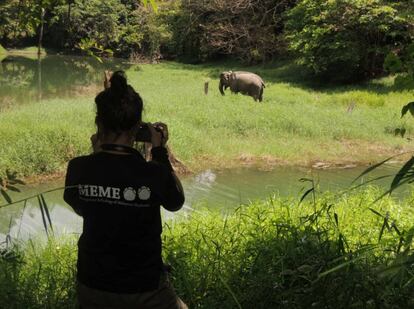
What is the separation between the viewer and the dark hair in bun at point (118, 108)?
1.99 meters

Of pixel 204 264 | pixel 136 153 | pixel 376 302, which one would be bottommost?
pixel 204 264

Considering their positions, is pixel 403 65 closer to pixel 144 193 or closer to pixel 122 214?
pixel 144 193

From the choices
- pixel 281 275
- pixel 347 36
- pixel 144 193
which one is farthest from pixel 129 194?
pixel 347 36

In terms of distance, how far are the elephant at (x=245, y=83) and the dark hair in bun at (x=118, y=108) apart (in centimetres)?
1446

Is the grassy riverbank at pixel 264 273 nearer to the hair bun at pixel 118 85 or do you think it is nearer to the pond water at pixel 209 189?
the pond water at pixel 209 189

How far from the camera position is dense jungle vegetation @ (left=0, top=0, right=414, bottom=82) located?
18.7 m

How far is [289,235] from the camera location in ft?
12.0

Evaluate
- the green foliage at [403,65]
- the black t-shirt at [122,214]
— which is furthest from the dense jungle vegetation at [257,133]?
the black t-shirt at [122,214]

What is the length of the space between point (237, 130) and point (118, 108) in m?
10.1

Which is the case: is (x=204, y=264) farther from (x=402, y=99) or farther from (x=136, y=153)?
(x=402, y=99)

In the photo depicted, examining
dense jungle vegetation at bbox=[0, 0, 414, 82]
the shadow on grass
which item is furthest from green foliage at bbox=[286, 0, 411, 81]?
the shadow on grass

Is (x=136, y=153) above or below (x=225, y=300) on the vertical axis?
above

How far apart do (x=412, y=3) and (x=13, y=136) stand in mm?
13323

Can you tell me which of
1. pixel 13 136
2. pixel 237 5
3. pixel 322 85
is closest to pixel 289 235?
pixel 13 136
